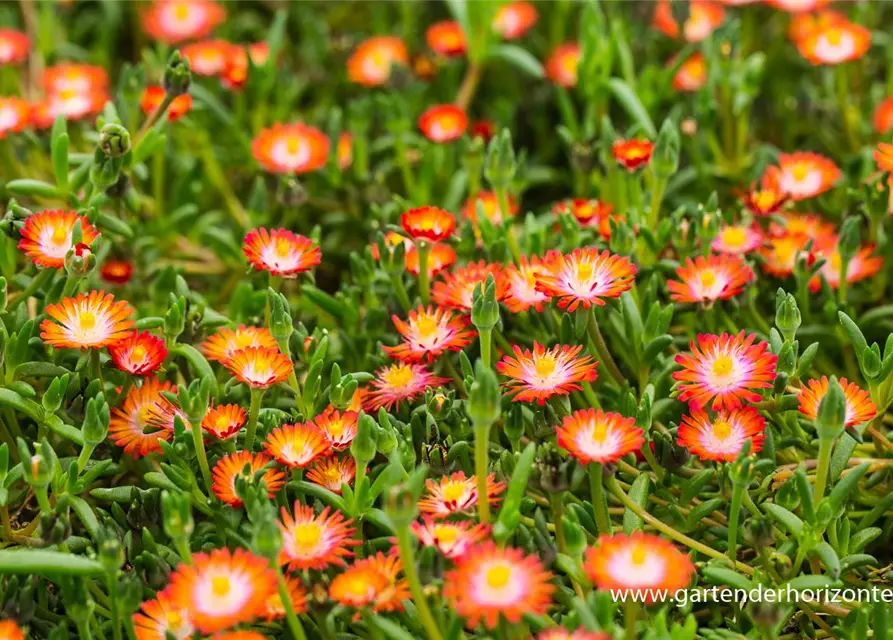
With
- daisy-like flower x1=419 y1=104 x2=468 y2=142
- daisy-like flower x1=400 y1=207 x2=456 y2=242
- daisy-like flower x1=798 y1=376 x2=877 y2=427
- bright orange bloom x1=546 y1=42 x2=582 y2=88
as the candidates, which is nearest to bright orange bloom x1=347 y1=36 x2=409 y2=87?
daisy-like flower x1=419 y1=104 x2=468 y2=142

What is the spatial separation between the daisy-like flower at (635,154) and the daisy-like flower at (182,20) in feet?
3.66

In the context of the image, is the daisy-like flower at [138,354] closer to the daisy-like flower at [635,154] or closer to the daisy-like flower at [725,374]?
the daisy-like flower at [725,374]

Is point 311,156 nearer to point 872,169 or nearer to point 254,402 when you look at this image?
point 254,402

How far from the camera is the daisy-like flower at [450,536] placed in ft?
3.84

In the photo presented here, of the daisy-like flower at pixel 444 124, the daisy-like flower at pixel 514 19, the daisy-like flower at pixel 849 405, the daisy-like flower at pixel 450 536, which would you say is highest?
the daisy-like flower at pixel 514 19

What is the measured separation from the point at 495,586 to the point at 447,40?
1454 millimetres

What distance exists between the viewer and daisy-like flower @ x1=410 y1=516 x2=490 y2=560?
1.17 metres

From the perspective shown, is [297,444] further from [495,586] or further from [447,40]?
[447,40]

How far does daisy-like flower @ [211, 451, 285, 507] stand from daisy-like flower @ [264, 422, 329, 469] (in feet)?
0.06

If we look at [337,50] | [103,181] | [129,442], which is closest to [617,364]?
[129,442]

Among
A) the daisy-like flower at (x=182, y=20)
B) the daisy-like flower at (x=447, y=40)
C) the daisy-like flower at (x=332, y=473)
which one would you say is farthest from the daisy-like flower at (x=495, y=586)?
the daisy-like flower at (x=182, y=20)

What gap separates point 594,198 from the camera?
2012 mm

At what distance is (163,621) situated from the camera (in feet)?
3.88

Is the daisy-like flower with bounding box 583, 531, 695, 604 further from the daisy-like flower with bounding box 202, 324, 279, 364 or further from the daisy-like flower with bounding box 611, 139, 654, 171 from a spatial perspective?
the daisy-like flower with bounding box 611, 139, 654, 171
